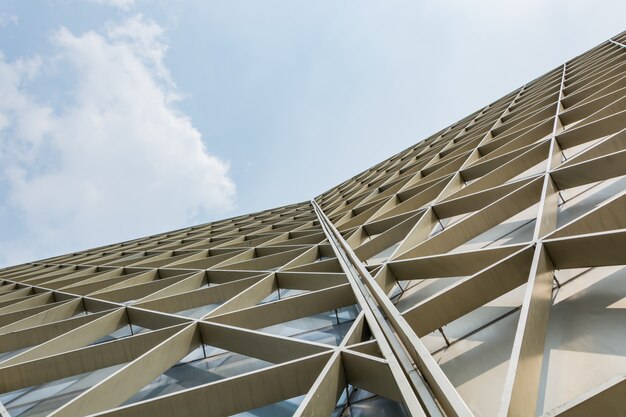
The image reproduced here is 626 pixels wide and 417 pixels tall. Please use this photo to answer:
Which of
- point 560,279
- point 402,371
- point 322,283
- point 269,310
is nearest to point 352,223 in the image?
point 322,283

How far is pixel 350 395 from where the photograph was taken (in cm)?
376

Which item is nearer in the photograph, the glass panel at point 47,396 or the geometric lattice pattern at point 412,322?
the geometric lattice pattern at point 412,322

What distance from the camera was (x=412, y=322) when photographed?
12.2 ft

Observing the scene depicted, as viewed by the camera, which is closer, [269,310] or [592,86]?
[269,310]

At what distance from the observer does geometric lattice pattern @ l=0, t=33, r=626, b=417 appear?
2.95 m

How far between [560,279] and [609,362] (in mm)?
1314

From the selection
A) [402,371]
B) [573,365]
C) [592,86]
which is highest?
[592,86]

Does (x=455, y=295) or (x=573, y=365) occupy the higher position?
(x=455, y=295)

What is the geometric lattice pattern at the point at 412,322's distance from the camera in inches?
116

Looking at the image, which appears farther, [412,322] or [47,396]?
[47,396]

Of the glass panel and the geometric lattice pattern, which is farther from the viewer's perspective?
the glass panel

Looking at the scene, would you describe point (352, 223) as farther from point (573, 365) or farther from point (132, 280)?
point (573, 365)

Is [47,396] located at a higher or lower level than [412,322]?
higher

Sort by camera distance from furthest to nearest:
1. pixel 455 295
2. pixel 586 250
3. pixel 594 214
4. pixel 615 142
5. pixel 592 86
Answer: pixel 592 86 < pixel 615 142 < pixel 594 214 < pixel 455 295 < pixel 586 250
